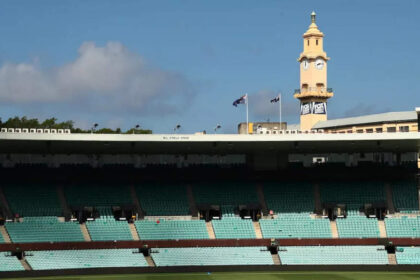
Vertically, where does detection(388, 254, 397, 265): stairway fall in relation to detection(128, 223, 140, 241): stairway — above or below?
below

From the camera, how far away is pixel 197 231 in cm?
8138

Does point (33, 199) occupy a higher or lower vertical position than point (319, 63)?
lower

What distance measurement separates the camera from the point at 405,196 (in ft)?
290

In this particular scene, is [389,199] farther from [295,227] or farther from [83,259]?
[83,259]

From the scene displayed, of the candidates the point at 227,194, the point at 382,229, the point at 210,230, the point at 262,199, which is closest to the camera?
the point at 210,230

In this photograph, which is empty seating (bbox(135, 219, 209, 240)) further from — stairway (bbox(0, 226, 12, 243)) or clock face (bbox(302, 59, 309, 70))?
clock face (bbox(302, 59, 309, 70))

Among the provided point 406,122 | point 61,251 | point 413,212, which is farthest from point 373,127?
point 61,251

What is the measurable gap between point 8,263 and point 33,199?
12.1 m

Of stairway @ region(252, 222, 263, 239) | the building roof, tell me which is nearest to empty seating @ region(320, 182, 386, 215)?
stairway @ region(252, 222, 263, 239)

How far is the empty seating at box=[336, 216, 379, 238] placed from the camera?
81.9 metres

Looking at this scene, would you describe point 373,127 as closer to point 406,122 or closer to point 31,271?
point 406,122

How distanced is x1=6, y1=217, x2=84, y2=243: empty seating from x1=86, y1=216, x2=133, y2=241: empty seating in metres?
1.46

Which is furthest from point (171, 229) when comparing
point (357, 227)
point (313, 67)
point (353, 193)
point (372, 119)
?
point (372, 119)

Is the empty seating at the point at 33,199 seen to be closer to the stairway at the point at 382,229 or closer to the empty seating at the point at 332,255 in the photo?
the empty seating at the point at 332,255
